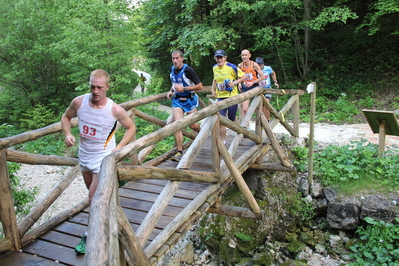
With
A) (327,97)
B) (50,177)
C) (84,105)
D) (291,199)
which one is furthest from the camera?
(327,97)

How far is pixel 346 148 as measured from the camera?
6594mm

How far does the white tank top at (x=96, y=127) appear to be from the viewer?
2.70 metres

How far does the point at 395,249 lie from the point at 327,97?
776cm

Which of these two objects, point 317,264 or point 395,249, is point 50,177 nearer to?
point 317,264

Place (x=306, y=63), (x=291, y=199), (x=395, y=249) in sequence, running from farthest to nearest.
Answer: (x=306, y=63)
(x=291, y=199)
(x=395, y=249)

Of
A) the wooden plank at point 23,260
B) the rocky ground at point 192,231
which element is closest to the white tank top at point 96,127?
the wooden plank at point 23,260

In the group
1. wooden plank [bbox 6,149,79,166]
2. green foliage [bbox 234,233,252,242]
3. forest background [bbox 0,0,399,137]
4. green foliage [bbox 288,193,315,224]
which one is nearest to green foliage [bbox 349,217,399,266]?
green foliage [bbox 288,193,315,224]

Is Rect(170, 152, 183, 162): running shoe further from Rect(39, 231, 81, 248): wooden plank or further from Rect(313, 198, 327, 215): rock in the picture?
Rect(313, 198, 327, 215): rock

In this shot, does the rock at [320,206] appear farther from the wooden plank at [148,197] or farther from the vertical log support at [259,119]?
the wooden plank at [148,197]

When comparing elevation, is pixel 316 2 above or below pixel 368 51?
above

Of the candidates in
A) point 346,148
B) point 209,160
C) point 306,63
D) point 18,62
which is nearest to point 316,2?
point 306,63

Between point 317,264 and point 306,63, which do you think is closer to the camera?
point 317,264

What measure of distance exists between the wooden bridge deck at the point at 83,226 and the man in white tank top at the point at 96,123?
244 mm

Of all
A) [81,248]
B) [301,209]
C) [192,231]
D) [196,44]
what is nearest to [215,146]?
[81,248]
